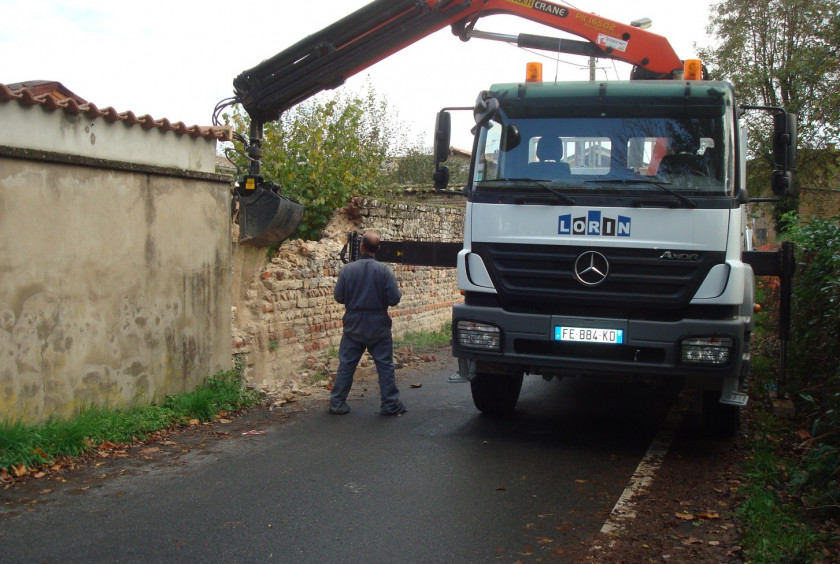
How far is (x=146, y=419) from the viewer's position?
6910mm

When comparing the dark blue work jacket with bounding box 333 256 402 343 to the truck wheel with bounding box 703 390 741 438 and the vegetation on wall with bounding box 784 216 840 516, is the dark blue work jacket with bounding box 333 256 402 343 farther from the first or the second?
the vegetation on wall with bounding box 784 216 840 516

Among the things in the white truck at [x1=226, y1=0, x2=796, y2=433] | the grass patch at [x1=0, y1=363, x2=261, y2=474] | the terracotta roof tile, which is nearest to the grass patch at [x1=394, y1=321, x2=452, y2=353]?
the grass patch at [x1=0, y1=363, x2=261, y2=474]

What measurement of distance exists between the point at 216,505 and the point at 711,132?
183 inches

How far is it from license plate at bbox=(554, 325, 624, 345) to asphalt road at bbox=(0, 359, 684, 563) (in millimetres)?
944

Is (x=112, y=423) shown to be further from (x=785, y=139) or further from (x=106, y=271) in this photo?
(x=785, y=139)

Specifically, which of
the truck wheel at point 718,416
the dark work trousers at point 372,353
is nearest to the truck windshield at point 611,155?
the truck wheel at point 718,416

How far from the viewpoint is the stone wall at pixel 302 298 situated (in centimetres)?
925

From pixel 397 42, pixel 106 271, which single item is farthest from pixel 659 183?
pixel 106 271

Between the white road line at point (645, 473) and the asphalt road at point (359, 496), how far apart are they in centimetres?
8

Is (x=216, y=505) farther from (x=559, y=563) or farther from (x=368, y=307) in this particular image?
(x=368, y=307)

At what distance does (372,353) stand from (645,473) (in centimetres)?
301

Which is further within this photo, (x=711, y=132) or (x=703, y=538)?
(x=711, y=132)

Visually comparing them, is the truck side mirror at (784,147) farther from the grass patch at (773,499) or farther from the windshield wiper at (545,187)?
the grass patch at (773,499)

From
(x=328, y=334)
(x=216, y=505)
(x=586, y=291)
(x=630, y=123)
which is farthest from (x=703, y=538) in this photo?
(x=328, y=334)
